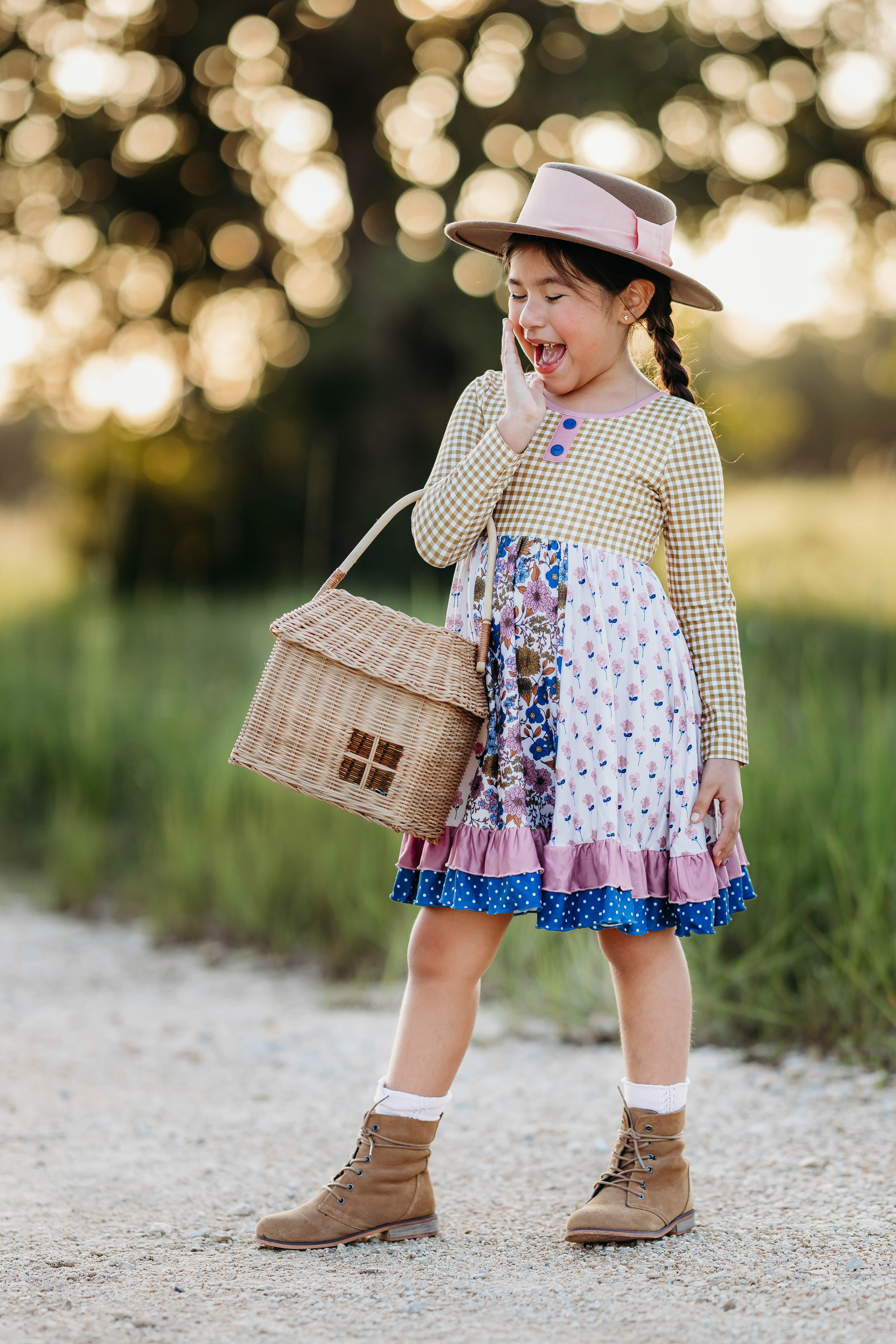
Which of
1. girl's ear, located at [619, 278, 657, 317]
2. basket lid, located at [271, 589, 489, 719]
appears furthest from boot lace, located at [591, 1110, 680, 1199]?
girl's ear, located at [619, 278, 657, 317]

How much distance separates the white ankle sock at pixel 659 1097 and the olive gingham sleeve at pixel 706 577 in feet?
1.73

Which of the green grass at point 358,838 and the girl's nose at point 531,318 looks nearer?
the girl's nose at point 531,318

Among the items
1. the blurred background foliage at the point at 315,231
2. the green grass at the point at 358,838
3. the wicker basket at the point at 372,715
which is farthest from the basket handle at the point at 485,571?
the blurred background foliage at the point at 315,231

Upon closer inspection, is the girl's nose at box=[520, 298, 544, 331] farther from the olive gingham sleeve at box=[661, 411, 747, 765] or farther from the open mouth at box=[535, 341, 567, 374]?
the olive gingham sleeve at box=[661, 411, 747, 765]

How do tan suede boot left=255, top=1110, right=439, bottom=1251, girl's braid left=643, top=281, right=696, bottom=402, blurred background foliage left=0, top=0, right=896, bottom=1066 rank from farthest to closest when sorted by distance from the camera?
blurred background foliage left=0, top=0, right=896, bottom=1066
girl's braid left=643, top=281, right=696, bottom=402
tan suede boot left=255, top=1110, right=439, bottom=1251

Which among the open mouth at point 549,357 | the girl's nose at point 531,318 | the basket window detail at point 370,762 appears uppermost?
the girl's nose at point 531,318

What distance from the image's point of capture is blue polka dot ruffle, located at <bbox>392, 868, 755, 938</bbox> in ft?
6.39

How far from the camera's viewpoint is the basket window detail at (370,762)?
78.0 inches

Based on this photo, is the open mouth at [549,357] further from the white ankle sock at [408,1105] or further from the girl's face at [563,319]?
the white ankle sock at [408,1105]

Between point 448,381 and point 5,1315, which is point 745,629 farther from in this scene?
point 448,381

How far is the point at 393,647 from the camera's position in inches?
79.8

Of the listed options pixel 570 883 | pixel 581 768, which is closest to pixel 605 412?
pixel 581 768

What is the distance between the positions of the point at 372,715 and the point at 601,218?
0.85m

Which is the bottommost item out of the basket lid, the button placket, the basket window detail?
the basket window detail
